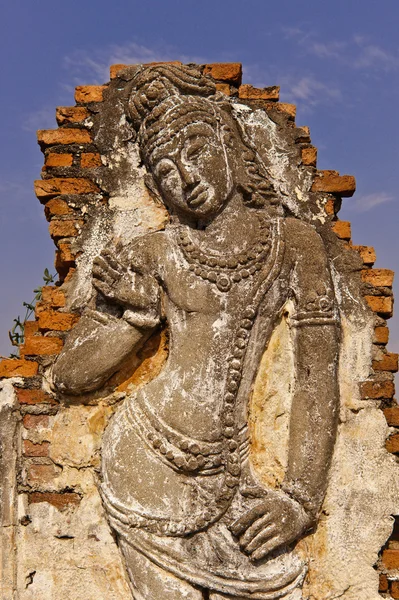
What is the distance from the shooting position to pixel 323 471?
186 inches

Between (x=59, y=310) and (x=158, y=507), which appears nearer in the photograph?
(x=158, y=507)

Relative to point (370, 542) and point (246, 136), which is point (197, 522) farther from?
point (246, 136)

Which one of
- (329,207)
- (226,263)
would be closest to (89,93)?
(226,263)

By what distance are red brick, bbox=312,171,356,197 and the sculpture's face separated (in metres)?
0.64

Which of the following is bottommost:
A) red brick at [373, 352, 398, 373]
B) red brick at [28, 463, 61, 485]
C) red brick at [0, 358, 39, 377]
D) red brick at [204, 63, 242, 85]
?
red brick at [28, 463, 61, 485]

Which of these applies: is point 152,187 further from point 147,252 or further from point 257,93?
point 257,93

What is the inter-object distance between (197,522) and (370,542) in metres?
1.08

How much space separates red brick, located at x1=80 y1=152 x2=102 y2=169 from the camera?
5.15 meters

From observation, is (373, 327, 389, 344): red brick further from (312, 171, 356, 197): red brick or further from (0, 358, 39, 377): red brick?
(0, 358, 39, 377): red brick

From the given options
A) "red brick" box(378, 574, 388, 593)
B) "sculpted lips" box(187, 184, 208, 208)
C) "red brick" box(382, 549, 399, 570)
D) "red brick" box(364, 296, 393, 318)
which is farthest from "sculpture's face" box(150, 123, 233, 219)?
"red brick" box(378, 574, 388, 593)

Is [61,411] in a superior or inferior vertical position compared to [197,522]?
superior

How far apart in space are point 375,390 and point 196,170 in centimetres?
170

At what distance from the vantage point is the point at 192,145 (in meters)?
4.75

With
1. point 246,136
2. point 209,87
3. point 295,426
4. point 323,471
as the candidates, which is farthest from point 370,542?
point 209,87
